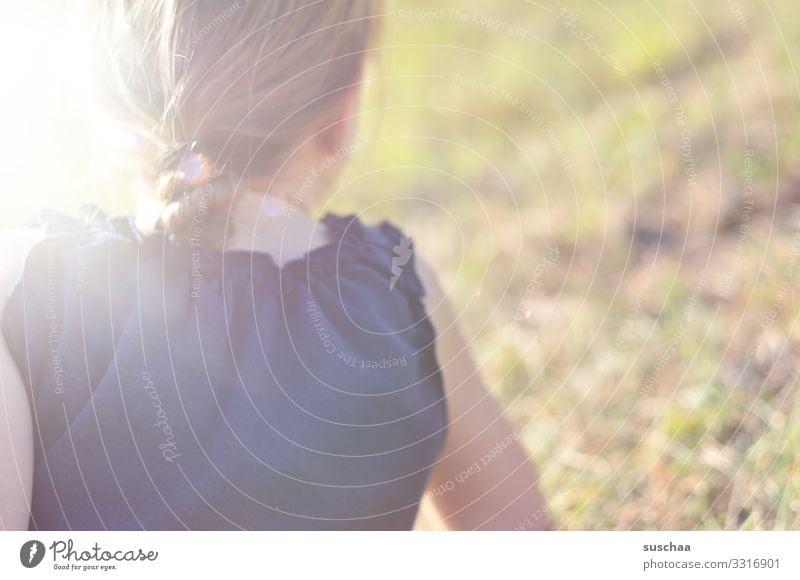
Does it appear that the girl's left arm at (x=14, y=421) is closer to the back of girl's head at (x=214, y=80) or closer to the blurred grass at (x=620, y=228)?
the back of girl's head at (x=214, y=80)

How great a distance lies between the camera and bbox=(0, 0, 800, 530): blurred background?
0.82m

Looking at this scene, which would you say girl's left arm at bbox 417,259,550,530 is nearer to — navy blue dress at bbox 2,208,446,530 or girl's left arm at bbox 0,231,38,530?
navy blue dress at bbox 2,208,446,530

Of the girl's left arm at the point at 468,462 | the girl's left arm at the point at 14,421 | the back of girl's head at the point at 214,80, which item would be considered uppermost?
the back of girl's head at the point at 214,80

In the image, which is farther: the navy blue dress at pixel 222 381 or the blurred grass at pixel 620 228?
the blurred grass at pixel 620 228

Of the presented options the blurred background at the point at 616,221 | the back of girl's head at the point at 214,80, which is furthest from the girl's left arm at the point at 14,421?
the blurred background at the point at 616,221

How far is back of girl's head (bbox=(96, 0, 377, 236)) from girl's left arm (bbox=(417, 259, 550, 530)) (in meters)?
0.17

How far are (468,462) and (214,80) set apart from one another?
1.21ft

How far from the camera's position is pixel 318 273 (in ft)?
2.34

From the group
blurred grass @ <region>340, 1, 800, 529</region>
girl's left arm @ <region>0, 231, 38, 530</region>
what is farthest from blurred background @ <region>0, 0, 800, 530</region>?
girl's left arm @ <region>0, 231, 38, 530</region>

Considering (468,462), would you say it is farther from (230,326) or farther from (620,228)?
(620,228)

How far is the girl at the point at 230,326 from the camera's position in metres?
0.67

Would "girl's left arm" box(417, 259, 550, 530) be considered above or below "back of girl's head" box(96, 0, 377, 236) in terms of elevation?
below
